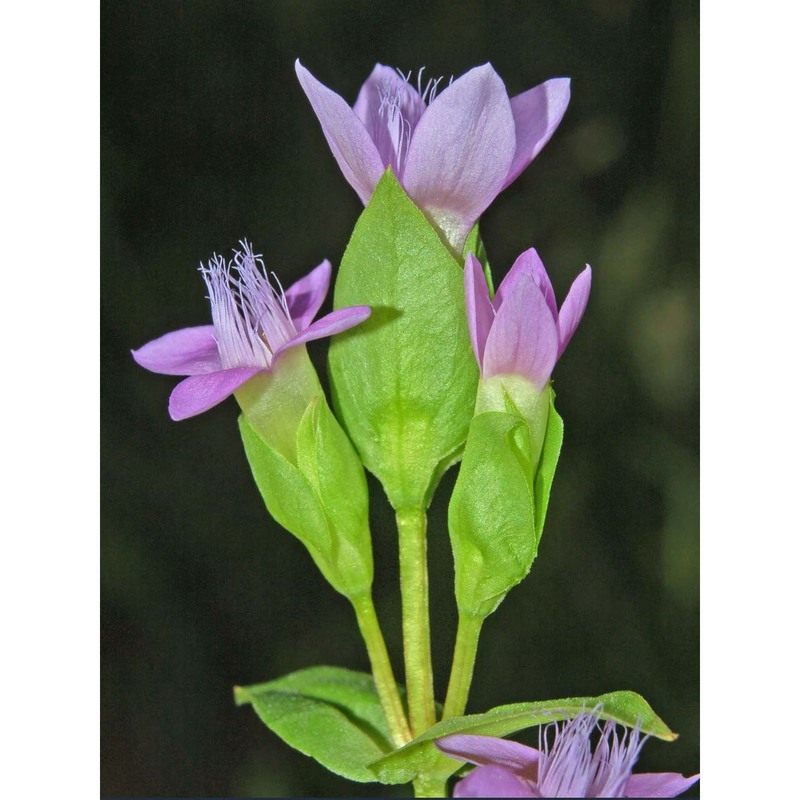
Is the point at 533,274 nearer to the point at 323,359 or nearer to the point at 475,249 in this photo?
the point at 475,249

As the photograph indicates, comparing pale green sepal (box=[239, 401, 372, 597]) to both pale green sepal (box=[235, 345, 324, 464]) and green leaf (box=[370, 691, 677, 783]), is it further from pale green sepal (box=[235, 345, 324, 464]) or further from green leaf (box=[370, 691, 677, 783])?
green leaf (box=[370, 691, 677, 783])

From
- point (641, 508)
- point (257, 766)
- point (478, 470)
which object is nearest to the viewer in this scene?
point (478, 470)

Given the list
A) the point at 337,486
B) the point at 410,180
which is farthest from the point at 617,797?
the point at 410,180

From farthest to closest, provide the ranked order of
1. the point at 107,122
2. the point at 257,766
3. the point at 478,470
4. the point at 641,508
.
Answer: the point at 257,766
the point at 641,508
the point at 107,122
the point at 478,470

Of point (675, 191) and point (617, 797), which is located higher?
point (675, 191)

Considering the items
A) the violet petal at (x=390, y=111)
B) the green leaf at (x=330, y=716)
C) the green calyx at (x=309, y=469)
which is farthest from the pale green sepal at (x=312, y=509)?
the violet petal at (x=390, y=111)

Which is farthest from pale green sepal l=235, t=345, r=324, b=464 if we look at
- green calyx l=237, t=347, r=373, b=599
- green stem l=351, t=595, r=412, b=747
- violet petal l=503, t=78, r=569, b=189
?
violet petal l=503, t=78, r=569, b=189

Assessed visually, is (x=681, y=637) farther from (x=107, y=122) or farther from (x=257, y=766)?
(x=107, y=122)
